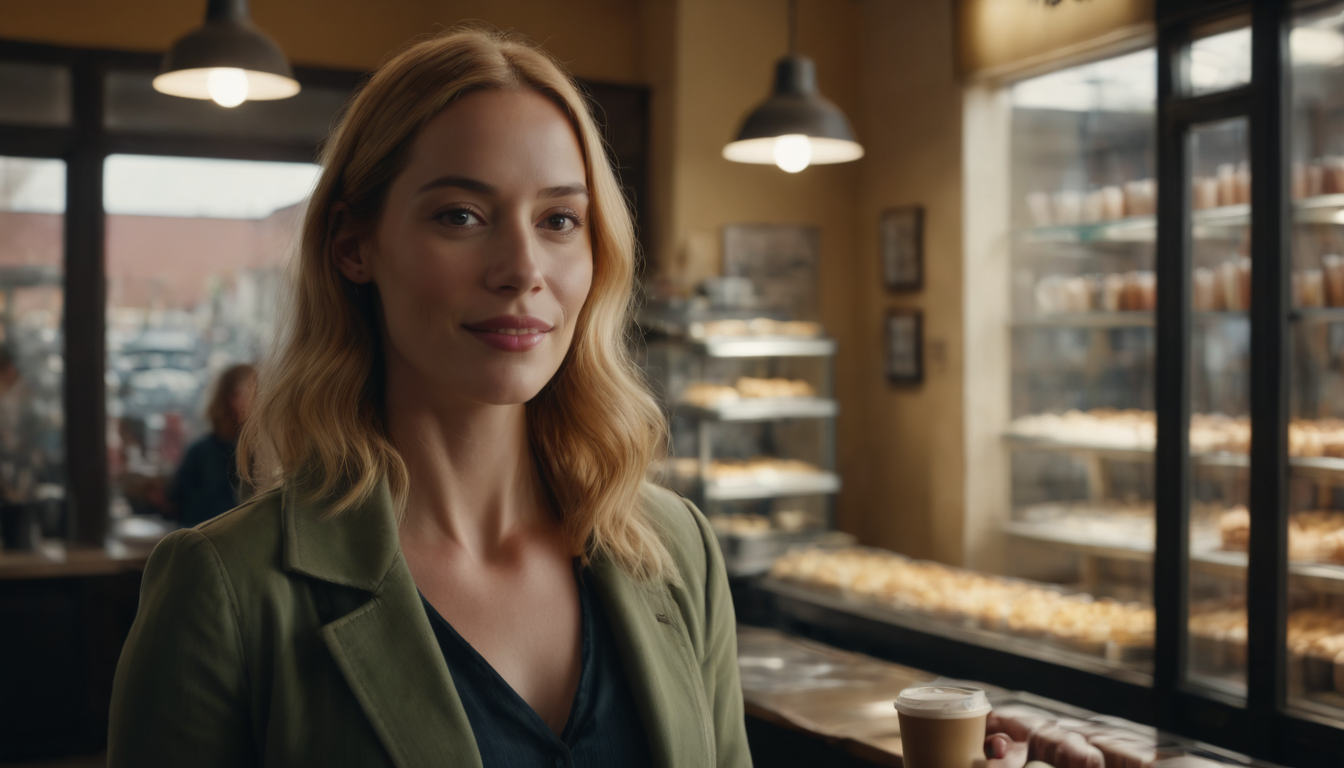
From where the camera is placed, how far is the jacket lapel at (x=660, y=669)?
1182 millimetres

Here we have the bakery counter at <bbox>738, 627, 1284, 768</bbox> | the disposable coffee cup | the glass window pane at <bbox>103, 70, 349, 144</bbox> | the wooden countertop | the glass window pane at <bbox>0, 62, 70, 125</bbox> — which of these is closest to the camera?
the disposable coffee cup

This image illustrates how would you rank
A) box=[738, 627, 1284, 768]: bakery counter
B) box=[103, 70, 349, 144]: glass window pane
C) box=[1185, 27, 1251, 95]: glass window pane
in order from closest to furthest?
box=[738, 627, 1284, 768]: bakery counter < box=[1185, 27, 1251, 95]: glass window pane < box=[103, 70, 349, 144]: glass window pane

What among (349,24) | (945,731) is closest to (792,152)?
(945,731)

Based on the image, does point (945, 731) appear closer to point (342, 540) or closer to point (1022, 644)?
point (342, 540)

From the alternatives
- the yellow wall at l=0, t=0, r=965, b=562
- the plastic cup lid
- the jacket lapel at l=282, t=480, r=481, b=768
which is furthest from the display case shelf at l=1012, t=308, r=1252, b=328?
the jacket lapel at l=282, t=480, r=481, b=768

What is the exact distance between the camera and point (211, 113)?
18.1 ft

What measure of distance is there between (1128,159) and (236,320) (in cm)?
433

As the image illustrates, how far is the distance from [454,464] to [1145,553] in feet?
12.7

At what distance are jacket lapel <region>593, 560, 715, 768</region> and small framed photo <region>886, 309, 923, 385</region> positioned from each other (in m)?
4.68

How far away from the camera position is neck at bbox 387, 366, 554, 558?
1187 mm

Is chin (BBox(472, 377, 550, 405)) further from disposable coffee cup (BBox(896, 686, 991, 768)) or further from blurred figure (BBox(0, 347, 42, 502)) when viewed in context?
blurred figure (BBox(0, 347, 42, 502))

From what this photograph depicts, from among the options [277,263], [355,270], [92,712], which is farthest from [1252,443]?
[92,712]

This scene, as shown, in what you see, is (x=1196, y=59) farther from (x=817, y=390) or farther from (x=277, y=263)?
(x=277, y=263)

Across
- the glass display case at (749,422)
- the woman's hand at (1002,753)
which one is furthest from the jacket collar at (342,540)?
the glass display case at (749,422)
